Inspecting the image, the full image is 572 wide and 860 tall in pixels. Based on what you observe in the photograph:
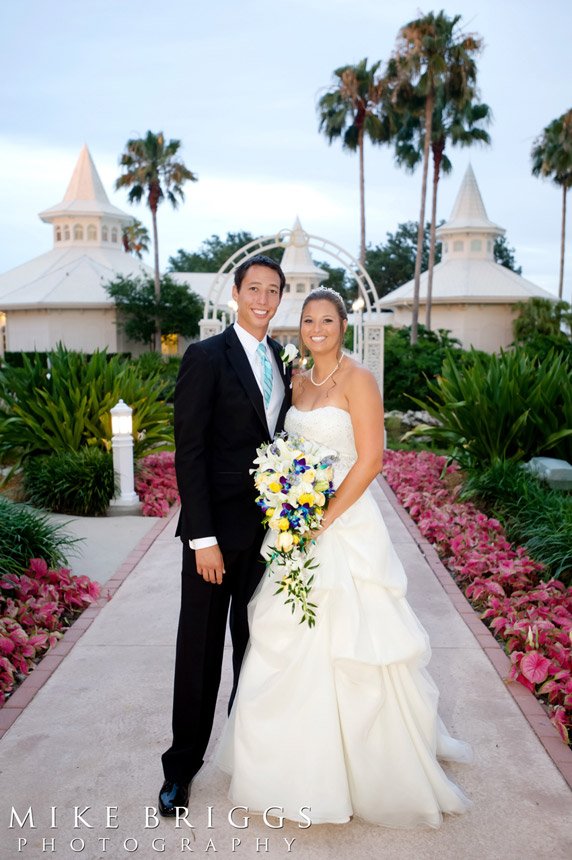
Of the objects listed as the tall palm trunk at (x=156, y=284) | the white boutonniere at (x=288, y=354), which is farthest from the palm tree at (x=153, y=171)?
the white boutonniere at (x=288, y=354)

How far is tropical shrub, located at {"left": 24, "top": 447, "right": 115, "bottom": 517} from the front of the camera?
28.0 ft

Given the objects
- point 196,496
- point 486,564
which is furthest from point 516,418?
point 196,496

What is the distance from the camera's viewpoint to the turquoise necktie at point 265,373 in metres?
3.28

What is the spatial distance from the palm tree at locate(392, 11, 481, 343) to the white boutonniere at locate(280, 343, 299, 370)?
2333 cm

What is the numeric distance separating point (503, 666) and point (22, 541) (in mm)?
3675

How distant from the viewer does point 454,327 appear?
110ft

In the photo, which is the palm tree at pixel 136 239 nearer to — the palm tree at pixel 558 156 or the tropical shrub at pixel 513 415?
the palm tree at pixel 558 156

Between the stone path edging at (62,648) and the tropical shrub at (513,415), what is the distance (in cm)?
389

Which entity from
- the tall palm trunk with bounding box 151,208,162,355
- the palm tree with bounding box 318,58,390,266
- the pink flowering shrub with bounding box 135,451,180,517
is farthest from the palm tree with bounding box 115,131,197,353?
the pink flowering shrub with bounding box 135,451,180,517

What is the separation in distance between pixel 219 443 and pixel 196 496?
0.83 ft

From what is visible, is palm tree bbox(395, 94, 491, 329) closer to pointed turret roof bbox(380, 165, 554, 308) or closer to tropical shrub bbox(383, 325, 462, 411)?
pointed turret roof bbox(380, 165, 554, 308)

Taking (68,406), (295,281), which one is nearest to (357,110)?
(295,281)

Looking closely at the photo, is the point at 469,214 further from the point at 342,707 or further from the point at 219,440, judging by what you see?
the point at 342,707

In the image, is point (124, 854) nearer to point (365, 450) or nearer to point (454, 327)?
point (365, 450)
